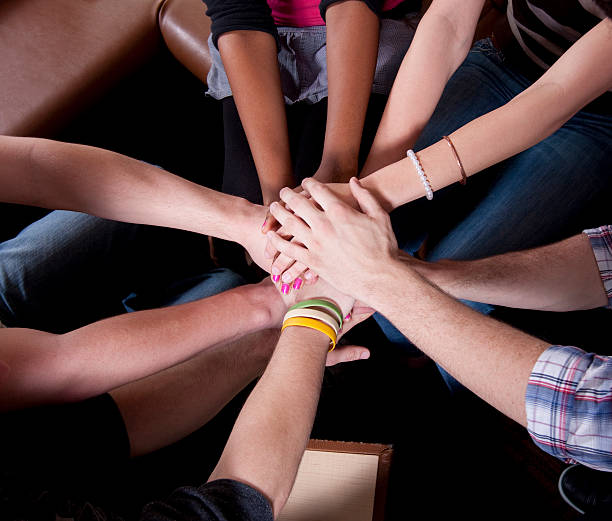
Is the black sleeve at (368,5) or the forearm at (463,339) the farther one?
the black sleeve at (368,5)

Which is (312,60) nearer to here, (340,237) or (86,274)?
(340,237)

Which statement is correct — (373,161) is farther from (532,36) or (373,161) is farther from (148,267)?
(148,267)

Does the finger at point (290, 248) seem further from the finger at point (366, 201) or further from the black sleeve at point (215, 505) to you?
the black sleeve at point (215, 505)

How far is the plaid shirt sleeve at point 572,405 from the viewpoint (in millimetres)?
632

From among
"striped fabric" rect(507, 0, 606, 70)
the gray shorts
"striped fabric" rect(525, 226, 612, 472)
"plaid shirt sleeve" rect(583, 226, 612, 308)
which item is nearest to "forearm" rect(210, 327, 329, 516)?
"striped fabric" rect(525, 226, 612, 472)

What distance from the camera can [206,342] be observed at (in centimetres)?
96

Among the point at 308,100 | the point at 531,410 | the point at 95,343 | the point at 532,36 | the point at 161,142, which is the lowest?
the point at 531,410

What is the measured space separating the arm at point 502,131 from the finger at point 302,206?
17 cm

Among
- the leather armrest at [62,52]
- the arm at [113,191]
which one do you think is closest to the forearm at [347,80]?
the arm at [113,191]

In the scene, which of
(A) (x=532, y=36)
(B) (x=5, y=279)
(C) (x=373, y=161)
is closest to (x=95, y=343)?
(B) (x=5, y=279)

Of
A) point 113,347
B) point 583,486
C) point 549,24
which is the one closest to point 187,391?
point 113,347

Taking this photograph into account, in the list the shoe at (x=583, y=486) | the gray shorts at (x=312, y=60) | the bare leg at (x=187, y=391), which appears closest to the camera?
the bare leg at (x=187, y=391)

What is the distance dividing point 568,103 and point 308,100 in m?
0.66

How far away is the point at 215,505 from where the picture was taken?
2.00 ft
